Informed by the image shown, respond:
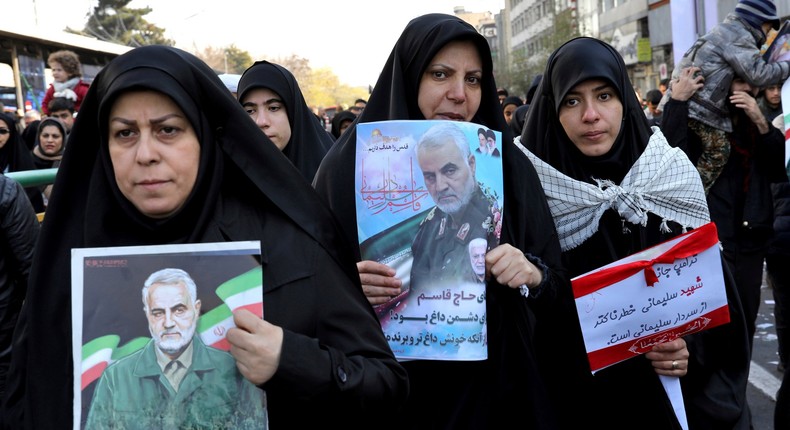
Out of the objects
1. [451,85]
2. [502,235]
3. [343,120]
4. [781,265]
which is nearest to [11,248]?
[451,85]

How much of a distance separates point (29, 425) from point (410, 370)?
47.6 inches

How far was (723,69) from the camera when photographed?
557cm

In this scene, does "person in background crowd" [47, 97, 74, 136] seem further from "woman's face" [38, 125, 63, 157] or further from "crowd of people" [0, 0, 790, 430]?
"crowd of people" [0, 0, 790, 430]

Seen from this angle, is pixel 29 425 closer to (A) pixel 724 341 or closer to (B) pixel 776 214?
(A) pixel 724 341

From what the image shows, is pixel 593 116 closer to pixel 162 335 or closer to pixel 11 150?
pixel 162 335

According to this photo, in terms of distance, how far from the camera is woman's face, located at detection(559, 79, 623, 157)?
3172 millimetres

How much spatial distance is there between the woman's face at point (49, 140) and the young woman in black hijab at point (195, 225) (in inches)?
270

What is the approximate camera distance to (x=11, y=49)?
19.6 metres

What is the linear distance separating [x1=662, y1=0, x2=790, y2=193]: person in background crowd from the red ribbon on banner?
8.24 ft

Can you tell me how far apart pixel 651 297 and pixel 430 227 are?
2.64 feet

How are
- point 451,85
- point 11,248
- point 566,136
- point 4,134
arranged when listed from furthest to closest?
point 4,134 → point 11,248 → point 566,136 → point 451,85

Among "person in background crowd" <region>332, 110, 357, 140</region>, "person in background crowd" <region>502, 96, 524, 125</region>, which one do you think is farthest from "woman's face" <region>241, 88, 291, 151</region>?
"person in background crowd" <region>332, 110, 357, 140</region>

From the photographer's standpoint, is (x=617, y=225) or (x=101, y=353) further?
(x=617, y=225)

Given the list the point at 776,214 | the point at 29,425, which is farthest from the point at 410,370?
the point at 776,214
